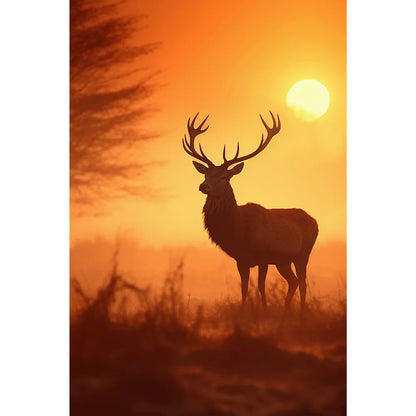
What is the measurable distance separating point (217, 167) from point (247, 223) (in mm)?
400

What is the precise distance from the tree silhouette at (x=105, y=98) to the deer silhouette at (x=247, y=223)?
1.28 ft

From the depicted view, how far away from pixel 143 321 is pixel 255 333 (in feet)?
2.30

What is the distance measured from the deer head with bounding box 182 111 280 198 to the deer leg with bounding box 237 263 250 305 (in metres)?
0.46

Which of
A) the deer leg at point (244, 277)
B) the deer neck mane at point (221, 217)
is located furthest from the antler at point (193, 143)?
the deer leg at point (244, 277)

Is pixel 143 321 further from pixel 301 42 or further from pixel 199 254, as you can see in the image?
pixel 301 42

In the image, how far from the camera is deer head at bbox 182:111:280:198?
467cm

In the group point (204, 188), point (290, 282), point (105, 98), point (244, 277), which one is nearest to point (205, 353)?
point (244, 277)

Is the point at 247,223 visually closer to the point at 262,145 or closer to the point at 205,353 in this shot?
the point at 262,145

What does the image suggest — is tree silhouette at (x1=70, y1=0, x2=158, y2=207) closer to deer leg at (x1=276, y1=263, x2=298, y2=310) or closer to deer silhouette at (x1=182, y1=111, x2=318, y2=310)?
deer silhouette at (x1=182, y1=111, x2=318, y2=310)

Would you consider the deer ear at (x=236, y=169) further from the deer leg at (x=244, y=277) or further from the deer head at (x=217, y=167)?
the deer leg at (x=244, y=277)

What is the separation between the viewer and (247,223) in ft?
15.5

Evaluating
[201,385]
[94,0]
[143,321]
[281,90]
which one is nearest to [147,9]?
[94,0]

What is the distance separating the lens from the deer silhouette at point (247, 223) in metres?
4.67

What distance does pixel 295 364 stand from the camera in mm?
4664
